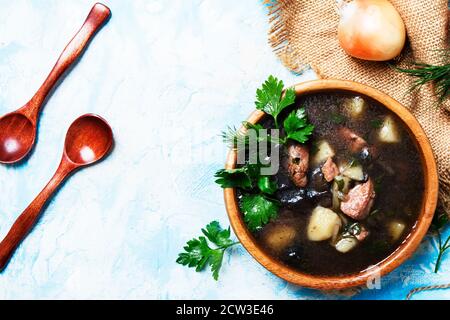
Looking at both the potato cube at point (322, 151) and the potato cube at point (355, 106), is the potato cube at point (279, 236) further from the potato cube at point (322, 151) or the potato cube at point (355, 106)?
the potato cube at point (355, 106)

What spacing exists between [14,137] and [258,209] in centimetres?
92

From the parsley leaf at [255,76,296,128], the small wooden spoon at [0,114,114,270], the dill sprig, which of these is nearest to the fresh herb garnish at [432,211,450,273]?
the dill sprig

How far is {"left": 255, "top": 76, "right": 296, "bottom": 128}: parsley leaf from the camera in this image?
1.86 m

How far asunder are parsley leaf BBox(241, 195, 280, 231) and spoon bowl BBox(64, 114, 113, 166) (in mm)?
560

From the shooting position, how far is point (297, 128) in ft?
6.14

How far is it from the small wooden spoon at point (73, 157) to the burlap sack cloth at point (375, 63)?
68cm

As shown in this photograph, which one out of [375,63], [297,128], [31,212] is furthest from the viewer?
[31,212]

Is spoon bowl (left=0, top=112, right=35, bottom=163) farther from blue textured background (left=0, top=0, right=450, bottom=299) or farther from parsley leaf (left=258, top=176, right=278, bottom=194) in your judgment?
parsley leaf (left=258, top=176, right=278, bottom=194)

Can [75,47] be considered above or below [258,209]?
above

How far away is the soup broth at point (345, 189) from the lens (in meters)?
1.91

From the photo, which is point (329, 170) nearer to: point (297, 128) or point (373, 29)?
point (297, 128)

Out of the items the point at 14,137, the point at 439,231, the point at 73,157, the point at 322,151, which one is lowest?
the point at 439,231

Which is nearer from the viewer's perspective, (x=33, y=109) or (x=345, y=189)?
(x=345, y=189)

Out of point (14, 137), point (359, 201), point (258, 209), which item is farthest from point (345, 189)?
point (14, 137)
